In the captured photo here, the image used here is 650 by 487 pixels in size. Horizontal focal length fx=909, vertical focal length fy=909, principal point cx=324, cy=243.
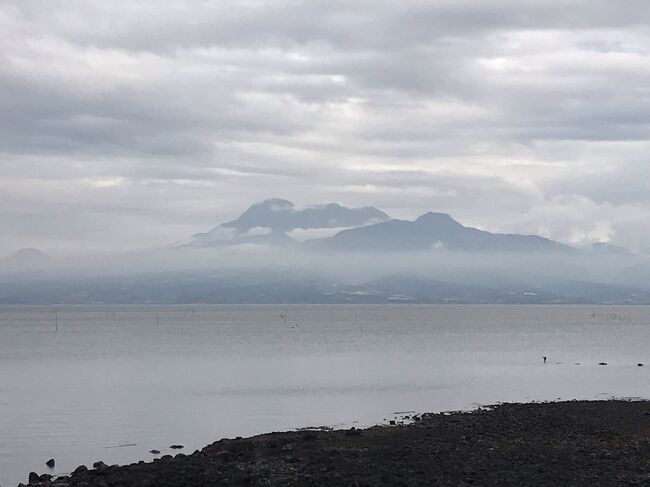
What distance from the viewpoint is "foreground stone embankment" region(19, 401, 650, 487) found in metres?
24.0

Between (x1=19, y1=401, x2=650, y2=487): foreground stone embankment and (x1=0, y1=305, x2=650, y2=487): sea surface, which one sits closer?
(x1=19, y1=401, x2=650, y2=487): foreground stone embankment

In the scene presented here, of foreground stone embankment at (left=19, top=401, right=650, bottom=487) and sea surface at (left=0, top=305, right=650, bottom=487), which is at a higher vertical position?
foreground stone embankment at (left=19, top=401, right=650, bottom=487)

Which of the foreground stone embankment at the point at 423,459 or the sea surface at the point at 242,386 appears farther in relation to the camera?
the sea surface at the point at 242,386

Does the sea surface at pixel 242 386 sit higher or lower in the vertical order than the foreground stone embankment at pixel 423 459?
lower

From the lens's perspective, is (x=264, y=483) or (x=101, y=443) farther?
(x=101, y=443)

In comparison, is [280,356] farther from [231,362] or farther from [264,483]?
[264,483]

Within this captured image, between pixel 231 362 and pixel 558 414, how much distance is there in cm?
4599

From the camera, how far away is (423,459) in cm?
2673

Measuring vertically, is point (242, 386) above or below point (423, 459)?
below

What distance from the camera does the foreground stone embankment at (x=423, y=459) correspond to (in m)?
24.0

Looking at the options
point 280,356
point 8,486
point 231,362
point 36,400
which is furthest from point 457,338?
point 8,486

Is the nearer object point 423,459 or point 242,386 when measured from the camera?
point 423,459

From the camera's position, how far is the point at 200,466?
85.9 ft

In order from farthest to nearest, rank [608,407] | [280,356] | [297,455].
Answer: [280,356] → [608,407] → [297,455]
